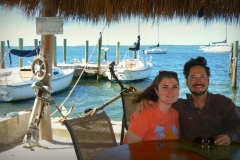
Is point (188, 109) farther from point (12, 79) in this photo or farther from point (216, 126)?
point (12, 79)

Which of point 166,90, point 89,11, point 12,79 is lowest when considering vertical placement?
point 12,79

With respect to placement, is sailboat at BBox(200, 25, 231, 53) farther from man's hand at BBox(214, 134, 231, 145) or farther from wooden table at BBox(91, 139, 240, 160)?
wooden table at BBox(91, 139, 240, 160)

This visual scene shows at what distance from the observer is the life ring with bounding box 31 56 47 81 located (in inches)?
136

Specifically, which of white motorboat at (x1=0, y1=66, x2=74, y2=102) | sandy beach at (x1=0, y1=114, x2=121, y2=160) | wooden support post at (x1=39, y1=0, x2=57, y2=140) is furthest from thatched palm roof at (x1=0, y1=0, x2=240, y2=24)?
white motorboat at (x1=0, y1=66, x2=74, y2=102)

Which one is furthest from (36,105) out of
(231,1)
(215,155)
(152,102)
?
(215,155)

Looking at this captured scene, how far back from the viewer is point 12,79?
1559cm

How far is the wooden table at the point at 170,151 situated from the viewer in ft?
4.78

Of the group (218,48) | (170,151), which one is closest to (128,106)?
(170,151)

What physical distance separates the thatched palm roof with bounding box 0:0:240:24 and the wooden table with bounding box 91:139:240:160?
168 cm

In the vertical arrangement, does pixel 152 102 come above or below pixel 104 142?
above

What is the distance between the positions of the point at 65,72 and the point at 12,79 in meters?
2.82

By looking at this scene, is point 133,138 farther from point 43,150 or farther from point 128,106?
point 43,150

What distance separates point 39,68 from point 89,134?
1.79 m

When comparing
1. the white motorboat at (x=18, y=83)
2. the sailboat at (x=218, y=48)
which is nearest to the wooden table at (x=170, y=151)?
the white motorboat at (x=18, y=83)
